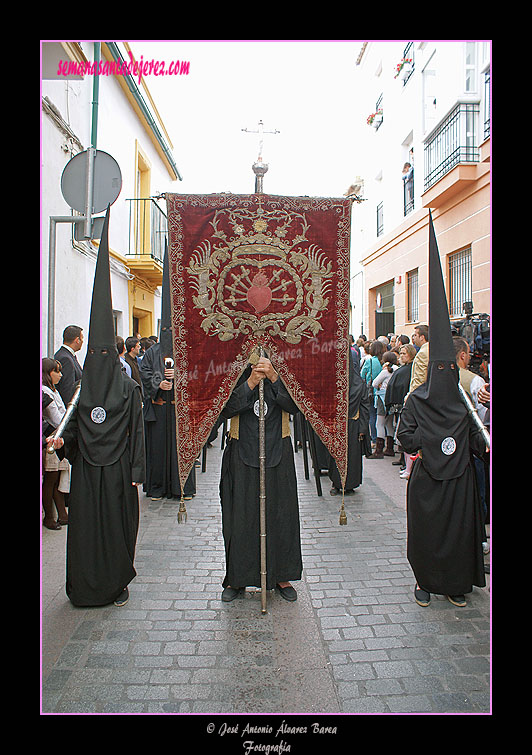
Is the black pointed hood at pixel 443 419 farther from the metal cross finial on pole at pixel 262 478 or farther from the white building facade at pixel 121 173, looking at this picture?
the white building facade at pixel 121 173

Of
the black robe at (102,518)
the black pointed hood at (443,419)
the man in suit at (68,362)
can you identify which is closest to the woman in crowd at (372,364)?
the man in suit at (68,362)

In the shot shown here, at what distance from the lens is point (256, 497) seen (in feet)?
12.8

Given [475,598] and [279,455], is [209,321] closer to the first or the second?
[279,455]

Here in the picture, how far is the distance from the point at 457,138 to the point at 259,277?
27.4 ft

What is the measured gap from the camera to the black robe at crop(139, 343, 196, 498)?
6512mm

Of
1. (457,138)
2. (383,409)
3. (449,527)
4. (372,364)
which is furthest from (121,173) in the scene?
(457,138)

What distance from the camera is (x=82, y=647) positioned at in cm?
325

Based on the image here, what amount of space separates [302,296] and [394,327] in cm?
1220

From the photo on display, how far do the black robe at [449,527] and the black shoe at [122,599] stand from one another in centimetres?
214

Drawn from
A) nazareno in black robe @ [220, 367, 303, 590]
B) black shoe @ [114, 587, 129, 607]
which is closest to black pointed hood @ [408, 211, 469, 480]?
nazareno in black robe @ [220, 367, 303, 590]

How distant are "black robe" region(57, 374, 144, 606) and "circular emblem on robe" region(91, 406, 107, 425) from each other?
151 mm

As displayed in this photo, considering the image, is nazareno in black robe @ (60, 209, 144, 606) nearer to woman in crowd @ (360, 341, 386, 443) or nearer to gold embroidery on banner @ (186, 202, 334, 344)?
gold embroidery on banner @ (186, 202, 334, 344)
